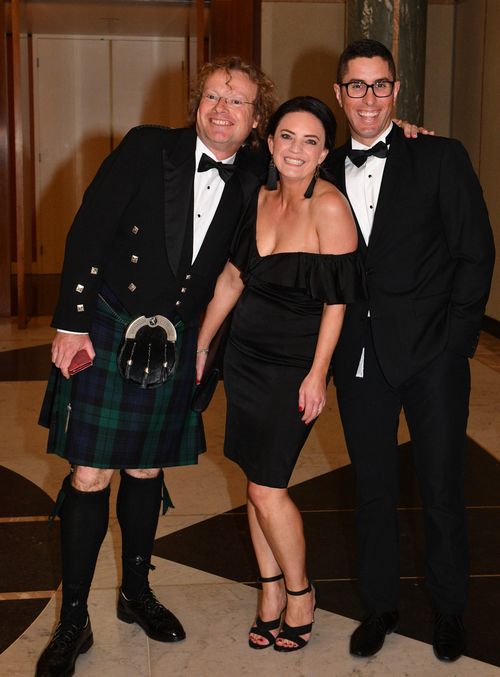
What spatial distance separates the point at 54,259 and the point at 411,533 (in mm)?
9062

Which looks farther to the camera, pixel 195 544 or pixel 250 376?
pixel 195 544

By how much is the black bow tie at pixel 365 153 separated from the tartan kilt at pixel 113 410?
0.66 metres

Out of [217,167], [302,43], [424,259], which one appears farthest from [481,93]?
[217,167]

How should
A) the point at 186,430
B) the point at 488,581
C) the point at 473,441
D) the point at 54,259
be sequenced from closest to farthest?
1. the point at 186,430
2. the point at 488,581
3. the point at 473,441
4. the point at 54,259

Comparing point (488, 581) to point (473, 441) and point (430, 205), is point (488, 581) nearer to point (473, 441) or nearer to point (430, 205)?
point (430, 205)

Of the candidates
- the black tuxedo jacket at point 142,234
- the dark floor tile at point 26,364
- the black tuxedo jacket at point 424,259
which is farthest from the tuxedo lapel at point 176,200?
the dark floor tile at point 26,364

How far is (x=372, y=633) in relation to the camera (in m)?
2.80

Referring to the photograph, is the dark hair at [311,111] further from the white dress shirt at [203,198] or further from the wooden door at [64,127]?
the wooden door at [64,127]

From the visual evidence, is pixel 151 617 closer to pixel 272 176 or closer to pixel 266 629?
pixel 266 629

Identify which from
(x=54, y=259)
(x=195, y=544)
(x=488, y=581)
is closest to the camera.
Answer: (x=488, y=581)

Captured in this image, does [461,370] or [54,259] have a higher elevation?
[461,370]

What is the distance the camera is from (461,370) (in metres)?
2.72

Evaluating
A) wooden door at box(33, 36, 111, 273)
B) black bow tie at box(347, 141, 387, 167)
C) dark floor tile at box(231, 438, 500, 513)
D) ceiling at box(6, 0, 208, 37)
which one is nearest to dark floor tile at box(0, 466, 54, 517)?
dark floor tile at box(231, 438, 500, 513)

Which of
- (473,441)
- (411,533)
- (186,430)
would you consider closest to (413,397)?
(186,430)
